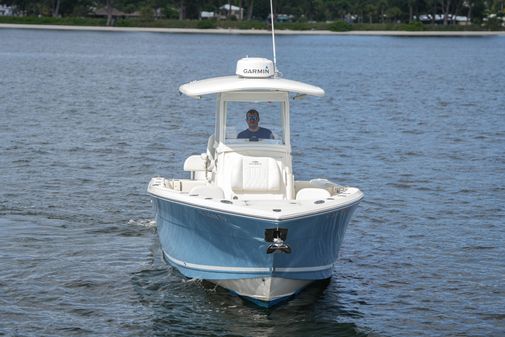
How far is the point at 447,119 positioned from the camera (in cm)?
4222

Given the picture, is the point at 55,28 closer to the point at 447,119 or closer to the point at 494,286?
the point at 447,119

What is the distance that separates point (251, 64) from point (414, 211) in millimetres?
7314

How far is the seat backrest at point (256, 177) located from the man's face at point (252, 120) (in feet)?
2.62

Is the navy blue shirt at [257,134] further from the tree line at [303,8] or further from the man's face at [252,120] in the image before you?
the tree line at [303,8]

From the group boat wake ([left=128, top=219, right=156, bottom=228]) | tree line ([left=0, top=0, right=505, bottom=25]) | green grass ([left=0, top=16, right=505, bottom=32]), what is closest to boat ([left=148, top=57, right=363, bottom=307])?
boat wake ([left=128, top=219, right=156, bottom=228])

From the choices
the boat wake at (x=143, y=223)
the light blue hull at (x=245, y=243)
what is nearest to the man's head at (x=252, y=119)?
the light blue hull at (x=245, y=243)

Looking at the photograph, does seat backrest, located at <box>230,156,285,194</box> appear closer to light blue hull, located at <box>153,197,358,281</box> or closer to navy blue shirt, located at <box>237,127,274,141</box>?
navy blue shirt, located at <box>237,127,274,141</box>

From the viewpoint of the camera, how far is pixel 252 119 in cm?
1667

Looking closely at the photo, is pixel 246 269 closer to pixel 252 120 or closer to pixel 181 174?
pixel 252 120

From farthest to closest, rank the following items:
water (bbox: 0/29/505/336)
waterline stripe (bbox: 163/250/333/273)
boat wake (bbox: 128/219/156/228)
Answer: boat wake (bbox: 128/219/156/228) → water (bbox: 0/29/505/336) → waterline stripe (bbox: 163/250/333/273)

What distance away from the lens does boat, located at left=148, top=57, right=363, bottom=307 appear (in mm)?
14102

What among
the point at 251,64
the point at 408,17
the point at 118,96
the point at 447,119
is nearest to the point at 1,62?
the point at 118,96

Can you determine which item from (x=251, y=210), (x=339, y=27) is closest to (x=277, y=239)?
(x=251, y=210)

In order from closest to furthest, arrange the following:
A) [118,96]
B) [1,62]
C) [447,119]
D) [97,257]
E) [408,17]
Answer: [97,257]
[447,119]
[118,96]
[1,62]
[408,17]
